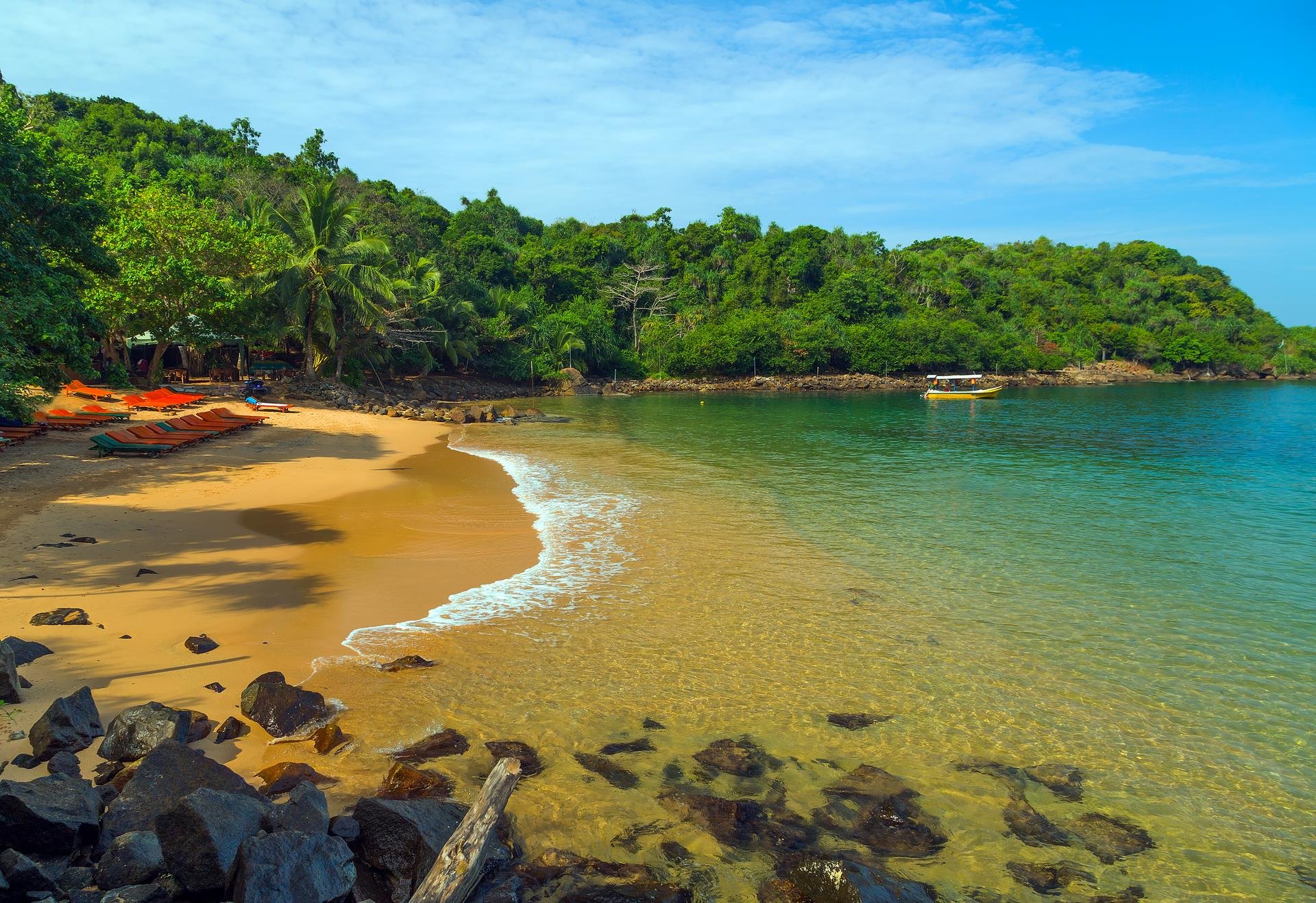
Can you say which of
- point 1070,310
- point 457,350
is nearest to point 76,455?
point 457,350

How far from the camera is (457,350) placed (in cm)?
5294

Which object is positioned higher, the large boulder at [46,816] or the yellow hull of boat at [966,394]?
the yellow hull of boat at [966,394]

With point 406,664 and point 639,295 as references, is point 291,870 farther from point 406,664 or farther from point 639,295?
point 639,295

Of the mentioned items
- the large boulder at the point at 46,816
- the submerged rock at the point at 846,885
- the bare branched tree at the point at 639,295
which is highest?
the bare branched tree at the point at 639,295

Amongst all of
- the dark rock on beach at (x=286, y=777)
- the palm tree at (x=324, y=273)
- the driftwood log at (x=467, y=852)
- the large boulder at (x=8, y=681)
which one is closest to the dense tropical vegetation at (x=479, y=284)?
the palm tree at (x=324, y=273)

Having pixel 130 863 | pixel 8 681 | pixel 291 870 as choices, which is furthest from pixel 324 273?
pixel 291 870

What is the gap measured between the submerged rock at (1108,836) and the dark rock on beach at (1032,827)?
0.12 metres

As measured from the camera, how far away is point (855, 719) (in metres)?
6.57

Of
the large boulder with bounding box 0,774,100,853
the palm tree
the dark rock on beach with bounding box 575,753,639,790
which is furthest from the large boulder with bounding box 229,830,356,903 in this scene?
the palm tree

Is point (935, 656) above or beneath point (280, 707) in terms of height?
beneath

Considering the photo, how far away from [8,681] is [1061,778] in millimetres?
8146

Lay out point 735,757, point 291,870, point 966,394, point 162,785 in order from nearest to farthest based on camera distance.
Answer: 1. point 291,870
2. point 162,785
3. point 735,757
4. point 966,394

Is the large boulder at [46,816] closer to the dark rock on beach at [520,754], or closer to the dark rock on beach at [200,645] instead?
the dark rock on beach at [520,754]

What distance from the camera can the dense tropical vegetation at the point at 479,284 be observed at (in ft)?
51.9
